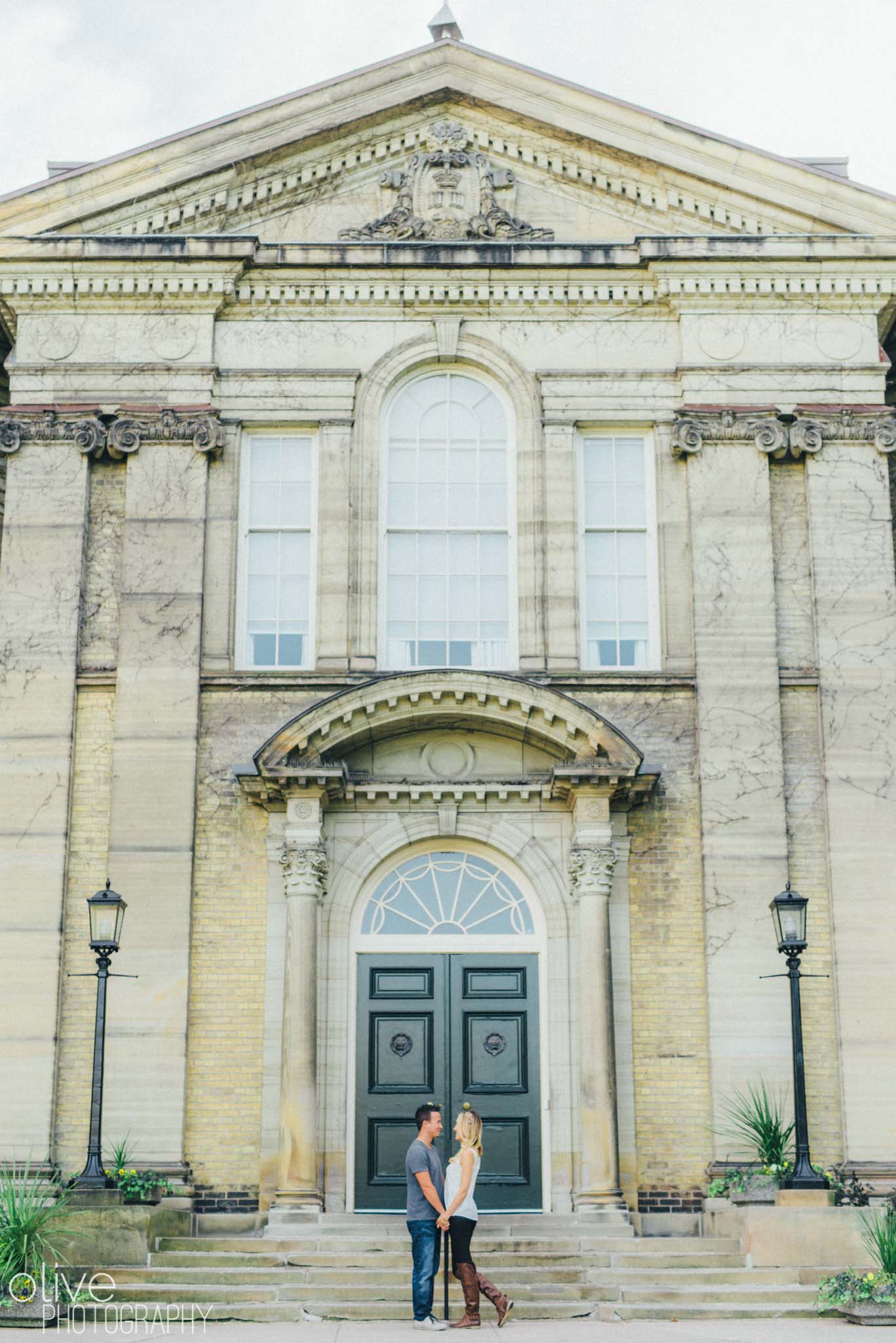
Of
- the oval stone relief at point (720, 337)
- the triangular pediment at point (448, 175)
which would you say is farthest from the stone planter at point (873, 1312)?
the triangular pediment at point (448, 175)

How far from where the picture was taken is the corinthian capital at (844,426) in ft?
62.3

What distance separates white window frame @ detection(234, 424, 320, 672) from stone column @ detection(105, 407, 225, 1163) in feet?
1.54

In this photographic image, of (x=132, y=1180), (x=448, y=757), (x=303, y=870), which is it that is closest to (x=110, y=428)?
(x=448, y=757)

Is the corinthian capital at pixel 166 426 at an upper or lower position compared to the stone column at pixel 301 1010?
upper

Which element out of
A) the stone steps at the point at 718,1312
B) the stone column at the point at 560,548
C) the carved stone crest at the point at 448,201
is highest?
the carved stone crest at the point at 448,201

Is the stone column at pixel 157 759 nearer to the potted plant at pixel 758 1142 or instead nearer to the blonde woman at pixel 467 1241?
the blonde woman at pixel 467 1241

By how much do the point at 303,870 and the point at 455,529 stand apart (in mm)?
4272

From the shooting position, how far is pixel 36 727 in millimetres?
18094

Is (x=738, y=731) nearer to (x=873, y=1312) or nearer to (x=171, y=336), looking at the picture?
(x=873, y=1312)

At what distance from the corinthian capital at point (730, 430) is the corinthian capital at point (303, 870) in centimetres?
588

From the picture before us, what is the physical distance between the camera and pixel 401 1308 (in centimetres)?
1388

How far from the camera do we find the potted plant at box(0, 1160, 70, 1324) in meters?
13.1

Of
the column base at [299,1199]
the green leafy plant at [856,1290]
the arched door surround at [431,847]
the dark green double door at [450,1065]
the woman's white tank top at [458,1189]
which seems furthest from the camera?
the dark green double door at [450,1065]

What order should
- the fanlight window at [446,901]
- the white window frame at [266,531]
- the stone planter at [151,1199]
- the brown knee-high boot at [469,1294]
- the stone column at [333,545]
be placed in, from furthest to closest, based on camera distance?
the white window frame at [266,531], the stone column at [333,545], the fanlight window at [446,901], the stone planter at [151,1199], the brown knee-high boot at [469,1294]
